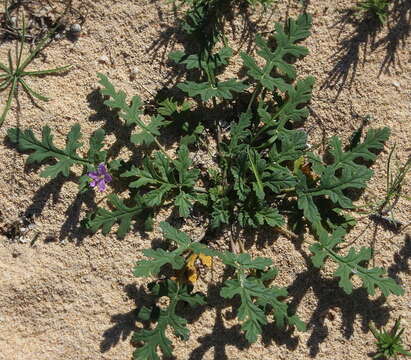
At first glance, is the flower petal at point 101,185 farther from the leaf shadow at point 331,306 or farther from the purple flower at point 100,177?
the leaf shadow at point 331,306

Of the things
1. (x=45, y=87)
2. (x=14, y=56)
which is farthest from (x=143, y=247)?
(x=14, y=56)

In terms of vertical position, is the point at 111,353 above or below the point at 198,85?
below

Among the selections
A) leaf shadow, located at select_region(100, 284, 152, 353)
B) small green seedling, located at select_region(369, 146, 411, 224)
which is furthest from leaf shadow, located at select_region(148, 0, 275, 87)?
leaf shadow, located at select_region(100, 284, 152, 353)

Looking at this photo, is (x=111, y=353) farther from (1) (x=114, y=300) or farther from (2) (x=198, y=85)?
(2) (x=198, y=85)

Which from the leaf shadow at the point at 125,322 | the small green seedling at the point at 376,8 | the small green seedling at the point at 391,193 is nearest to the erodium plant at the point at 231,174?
the leaf shadow at the point at 125,322

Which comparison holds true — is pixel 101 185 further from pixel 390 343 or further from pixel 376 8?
pixel 376 8

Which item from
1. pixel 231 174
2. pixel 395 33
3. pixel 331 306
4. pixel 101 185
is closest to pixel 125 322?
pixel 101 185
